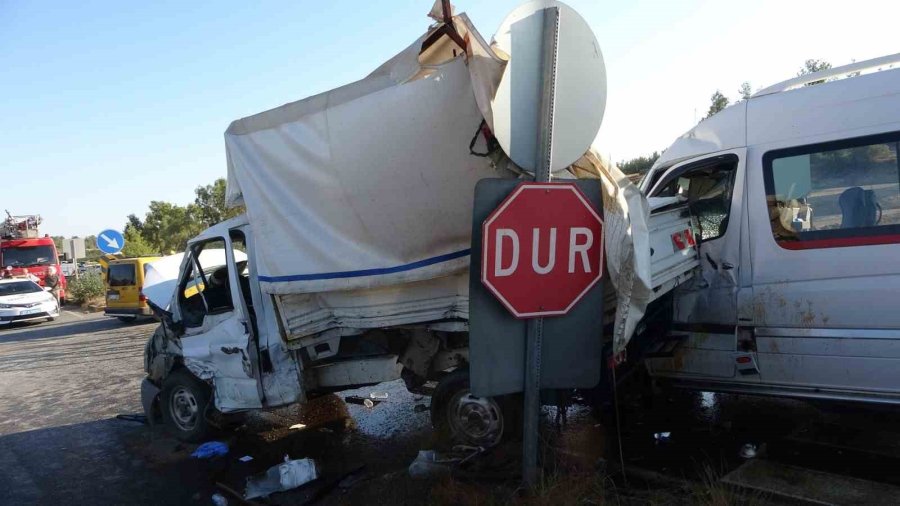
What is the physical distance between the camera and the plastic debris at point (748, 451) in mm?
4593

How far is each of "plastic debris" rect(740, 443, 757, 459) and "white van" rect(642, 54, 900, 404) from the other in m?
0.42

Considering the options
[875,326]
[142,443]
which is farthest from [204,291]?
[875,326]

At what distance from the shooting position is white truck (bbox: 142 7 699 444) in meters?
4.06

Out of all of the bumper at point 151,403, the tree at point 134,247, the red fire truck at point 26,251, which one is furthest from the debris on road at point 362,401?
the tree at point 134,247

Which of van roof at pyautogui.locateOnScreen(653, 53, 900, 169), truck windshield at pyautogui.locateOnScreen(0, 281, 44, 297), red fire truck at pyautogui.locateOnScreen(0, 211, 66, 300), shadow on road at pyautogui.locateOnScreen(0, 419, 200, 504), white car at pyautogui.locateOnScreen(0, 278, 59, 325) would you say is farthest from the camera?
red fire truck at pyautogui.locateOnScreen(0, 211, 66, 300)

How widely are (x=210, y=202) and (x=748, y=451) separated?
30439 millimetres

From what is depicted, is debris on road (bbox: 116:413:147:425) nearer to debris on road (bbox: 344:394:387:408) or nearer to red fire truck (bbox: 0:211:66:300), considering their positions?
debris on road (bbox: 344:394:387:408)

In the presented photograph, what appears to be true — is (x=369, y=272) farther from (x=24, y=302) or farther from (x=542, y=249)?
(x=24, y=302)

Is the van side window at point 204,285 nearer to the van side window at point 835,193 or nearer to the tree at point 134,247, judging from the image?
the van side window at point 835,193

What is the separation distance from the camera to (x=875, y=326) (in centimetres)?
418

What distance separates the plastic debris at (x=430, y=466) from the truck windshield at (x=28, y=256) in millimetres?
25807

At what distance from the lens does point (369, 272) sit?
4.77 meters

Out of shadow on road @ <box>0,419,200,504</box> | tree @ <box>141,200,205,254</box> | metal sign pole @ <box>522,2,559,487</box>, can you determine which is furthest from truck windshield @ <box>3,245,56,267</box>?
metal sign pole @ <box>522,2,559,487</box>

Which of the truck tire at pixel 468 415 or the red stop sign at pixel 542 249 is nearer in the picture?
the red stop sign at pixel 542 249
